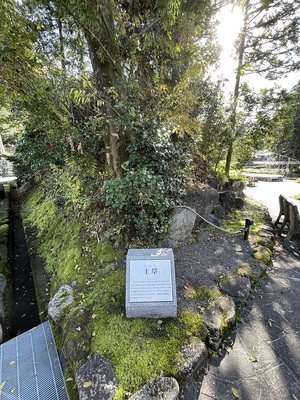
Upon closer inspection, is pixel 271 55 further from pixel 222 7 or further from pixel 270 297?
pixel 270 297

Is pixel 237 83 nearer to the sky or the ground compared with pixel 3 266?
nearer to the sky

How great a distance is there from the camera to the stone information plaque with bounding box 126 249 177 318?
1.97m

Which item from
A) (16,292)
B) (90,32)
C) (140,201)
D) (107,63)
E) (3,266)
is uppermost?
(90,32)

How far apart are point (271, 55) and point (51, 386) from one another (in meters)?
8.95

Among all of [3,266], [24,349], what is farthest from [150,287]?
[3,266]

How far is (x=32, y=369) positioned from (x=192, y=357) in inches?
61.1

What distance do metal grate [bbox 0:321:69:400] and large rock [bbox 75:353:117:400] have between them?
29 centimetres

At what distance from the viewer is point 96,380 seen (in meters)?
1.53

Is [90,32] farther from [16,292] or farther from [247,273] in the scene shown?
[16,292]

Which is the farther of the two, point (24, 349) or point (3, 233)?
point (3, 233)

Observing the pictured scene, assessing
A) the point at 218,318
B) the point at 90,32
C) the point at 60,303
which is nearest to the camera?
the point at 218,318

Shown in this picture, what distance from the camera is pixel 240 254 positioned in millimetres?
3422

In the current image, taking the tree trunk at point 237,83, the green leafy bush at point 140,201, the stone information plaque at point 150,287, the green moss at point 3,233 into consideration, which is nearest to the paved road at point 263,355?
the stone information plaque at point 150,287

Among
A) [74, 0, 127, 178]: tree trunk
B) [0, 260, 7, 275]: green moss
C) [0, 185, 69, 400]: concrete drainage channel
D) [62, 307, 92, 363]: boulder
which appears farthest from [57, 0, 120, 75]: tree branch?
[0, 260, 7, 275]: green moss
